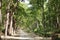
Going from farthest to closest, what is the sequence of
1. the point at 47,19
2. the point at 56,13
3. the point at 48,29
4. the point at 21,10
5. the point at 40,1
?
the point at 47,19 → the point at 48,29 → the point at 56,13 → the point at 40,1 → the point at 21,10

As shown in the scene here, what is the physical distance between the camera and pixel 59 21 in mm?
40406

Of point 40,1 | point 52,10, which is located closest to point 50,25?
point 52,10

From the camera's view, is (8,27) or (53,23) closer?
(8,27)

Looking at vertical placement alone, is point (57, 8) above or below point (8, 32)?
above

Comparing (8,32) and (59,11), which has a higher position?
(59,11)

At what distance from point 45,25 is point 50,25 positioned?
76.5 inches

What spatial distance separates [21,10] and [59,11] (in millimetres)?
8768

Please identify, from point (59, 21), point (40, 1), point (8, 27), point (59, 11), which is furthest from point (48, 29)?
point (8, 27)

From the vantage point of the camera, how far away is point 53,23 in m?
43.9

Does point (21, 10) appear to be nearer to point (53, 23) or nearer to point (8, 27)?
point (8, 27)

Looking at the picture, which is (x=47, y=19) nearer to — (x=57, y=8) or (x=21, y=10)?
(x=57, y=8)

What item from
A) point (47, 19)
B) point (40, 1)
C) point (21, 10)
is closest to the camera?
point (21, 10)

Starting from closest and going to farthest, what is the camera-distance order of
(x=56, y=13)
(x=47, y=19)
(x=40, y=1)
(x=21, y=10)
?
(x=21, y=10), (x=40, y=1), (x=56, y=13), (x=47, y=19)

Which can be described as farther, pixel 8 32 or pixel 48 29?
pixel 48 29
